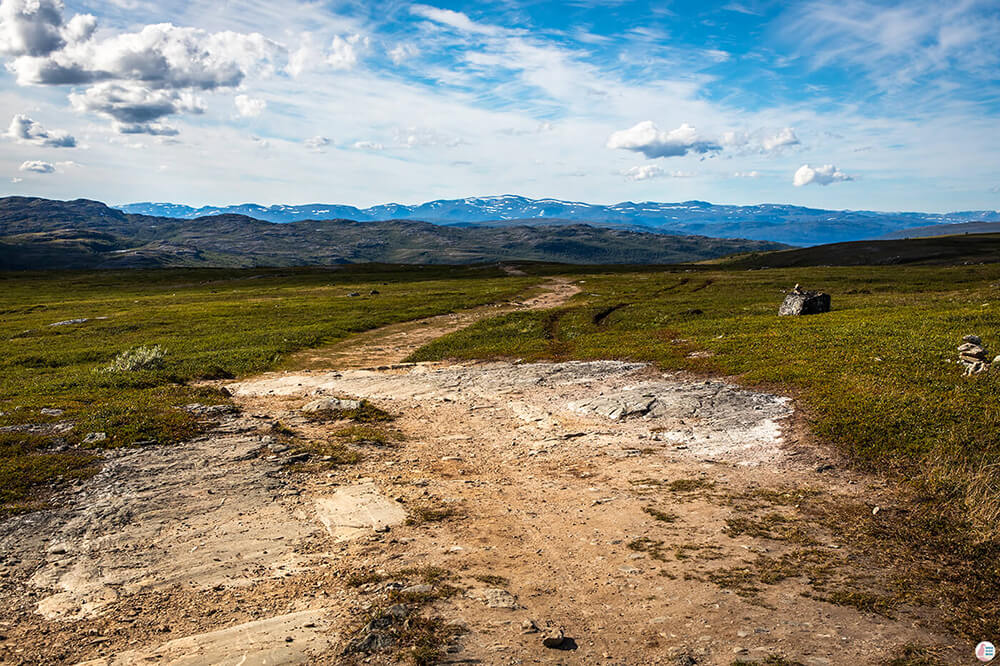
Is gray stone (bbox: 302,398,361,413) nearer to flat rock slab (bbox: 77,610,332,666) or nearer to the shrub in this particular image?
flat rock slab (bbox: 77,610,332,666)

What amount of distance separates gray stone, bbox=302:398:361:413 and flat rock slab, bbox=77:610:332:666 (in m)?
14.2

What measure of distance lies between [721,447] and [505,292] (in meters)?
69.0

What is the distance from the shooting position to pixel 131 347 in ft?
146

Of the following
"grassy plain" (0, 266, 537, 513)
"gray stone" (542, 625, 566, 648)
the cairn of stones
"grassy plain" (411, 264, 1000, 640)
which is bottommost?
"grassy plain" (0, 266, 537, 513)

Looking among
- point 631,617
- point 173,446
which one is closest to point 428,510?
point 631,617

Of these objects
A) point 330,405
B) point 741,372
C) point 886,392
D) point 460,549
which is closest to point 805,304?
point 741,372

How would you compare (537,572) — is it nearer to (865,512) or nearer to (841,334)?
(865,512)

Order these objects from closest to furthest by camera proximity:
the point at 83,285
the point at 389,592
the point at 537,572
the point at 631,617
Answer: the point at 631,617
the point at 389,592
the point at 537,572
the point at 83,285

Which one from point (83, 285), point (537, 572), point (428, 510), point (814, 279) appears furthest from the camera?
point (83, 285)

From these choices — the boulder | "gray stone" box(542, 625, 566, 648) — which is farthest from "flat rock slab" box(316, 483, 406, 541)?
the boulder

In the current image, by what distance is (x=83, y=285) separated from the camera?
422 ft

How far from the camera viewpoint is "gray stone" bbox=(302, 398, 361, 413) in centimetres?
2367

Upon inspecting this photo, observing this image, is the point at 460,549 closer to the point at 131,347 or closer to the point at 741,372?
the point at 741,372

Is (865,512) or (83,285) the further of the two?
(83,285)
